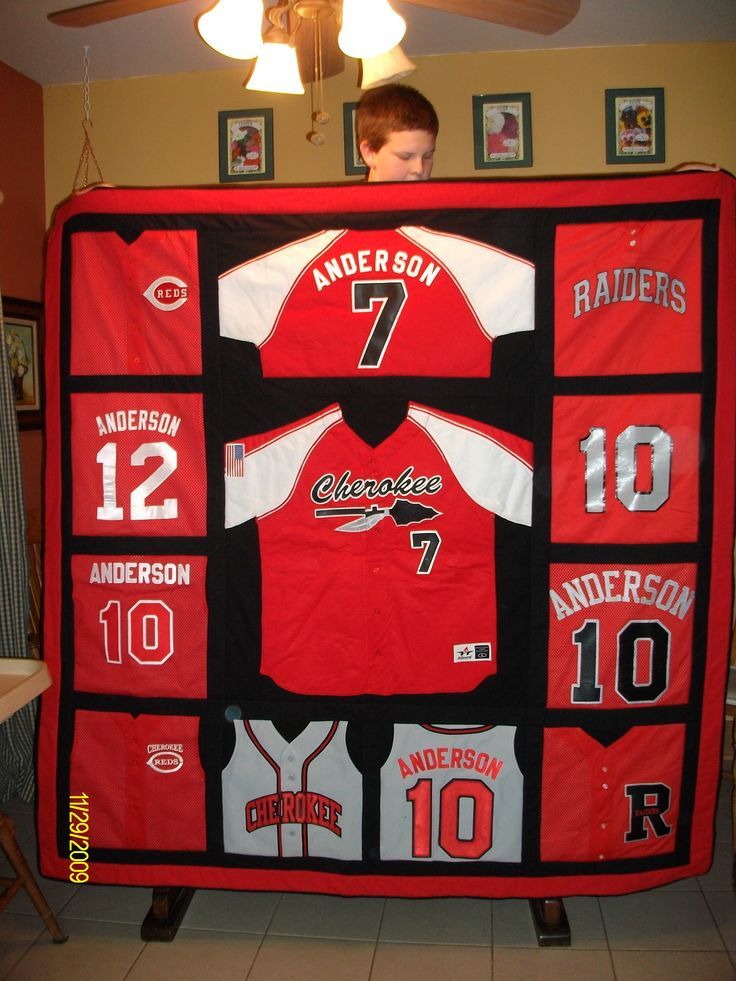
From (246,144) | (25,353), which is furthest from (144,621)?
(246,144)

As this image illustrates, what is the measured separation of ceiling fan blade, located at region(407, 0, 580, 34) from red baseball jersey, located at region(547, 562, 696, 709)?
4.45ft

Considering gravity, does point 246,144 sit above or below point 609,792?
above

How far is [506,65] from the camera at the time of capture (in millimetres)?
3049

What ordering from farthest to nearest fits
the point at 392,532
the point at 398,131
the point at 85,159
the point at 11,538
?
1. the point at 85,159
2. the point at 11,538
3. the point at 398,131
4. the point at 392,532

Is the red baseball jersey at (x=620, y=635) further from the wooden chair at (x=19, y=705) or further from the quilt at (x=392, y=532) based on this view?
the wooden chair at (x=19, y=705)

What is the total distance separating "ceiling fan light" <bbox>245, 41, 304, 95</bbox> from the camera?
6.48ft

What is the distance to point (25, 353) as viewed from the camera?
3.17 metres

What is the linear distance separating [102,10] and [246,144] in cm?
138

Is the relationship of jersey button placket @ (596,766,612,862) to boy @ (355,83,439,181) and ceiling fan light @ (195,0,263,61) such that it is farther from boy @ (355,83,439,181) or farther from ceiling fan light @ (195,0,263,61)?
ceiling fan light @ (195,0,263,61)

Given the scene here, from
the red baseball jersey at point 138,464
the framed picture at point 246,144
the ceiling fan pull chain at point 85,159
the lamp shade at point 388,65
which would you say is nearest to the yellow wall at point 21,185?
the ceiling fan pull chain at point 85,159

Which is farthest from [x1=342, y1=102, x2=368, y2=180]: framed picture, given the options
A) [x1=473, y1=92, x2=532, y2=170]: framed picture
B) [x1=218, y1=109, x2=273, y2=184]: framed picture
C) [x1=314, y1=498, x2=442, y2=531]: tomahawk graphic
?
[x1=314, y1=498, x2=442, y2=531]: tomahawk graphic

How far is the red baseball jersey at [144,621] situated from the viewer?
196 centimetres

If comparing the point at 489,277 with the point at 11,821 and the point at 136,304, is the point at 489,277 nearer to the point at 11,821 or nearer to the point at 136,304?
the point at 136,304
